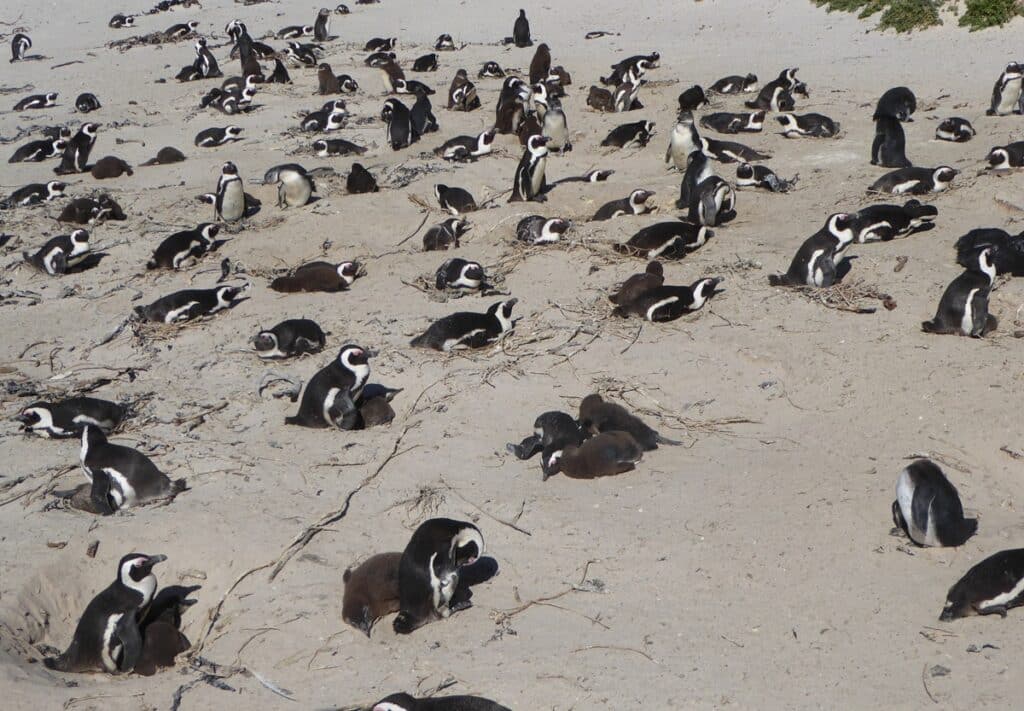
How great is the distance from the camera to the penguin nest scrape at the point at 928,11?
49.7ft

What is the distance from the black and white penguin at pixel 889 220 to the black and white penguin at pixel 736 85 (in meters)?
6.41

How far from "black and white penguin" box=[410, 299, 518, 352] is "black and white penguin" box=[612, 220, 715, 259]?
1.50 meters

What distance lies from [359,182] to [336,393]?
195 inches

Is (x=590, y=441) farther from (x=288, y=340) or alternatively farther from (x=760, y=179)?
(x=760, y=179)

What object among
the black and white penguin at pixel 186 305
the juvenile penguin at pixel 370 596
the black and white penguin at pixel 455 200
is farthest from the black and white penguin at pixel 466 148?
the juvenile penguin at pixel 370 596

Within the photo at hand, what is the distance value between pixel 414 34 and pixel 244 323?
45.6 ft

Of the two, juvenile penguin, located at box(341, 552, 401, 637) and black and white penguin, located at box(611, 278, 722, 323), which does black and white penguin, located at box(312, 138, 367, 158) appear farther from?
juvenile penguin, located at box(341, 552, 401, 637)

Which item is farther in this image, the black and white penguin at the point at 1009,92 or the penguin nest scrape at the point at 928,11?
the penguin nest scrape at the point at 928,11

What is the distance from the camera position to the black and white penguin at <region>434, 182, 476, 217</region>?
10508 millimetres

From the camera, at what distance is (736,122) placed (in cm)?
1291

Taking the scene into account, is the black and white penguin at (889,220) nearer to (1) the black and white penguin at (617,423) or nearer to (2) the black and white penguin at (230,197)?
(1) the black and white penguin at (617,423)

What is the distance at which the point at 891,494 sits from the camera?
5.58 metres

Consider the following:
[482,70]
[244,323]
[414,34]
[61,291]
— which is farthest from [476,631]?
[414,34]

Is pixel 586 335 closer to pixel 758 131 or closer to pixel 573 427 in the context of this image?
pixel 573 427
